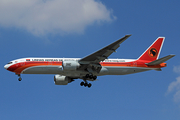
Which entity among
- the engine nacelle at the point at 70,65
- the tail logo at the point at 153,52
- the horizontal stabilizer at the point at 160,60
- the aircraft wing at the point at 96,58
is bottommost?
the engine nacelle at the point at 70,65

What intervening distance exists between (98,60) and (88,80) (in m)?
7.07

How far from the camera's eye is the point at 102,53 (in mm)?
39062

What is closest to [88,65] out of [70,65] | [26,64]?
[70,65]

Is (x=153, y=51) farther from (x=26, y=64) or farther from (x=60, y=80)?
(x=26, y=64)

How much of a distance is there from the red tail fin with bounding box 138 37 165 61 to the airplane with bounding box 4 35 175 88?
1.08 ft

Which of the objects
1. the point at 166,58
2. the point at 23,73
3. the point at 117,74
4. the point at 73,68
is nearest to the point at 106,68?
the point at 117,74

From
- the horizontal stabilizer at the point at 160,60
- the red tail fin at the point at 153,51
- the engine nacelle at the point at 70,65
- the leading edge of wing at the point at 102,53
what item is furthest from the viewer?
the red tail fin at the point at 153,51

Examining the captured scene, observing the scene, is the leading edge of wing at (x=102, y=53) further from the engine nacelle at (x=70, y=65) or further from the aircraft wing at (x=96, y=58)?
the engine nacelle at (x=70, y=65)

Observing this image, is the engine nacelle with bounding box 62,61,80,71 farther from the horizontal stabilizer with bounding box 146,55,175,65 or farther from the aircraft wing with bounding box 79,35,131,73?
the horizontal stabilizer with bounding box 146,55,175,65

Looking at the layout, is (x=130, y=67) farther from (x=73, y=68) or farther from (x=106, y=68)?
(x=73, y=68)

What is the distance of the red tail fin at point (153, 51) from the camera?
4725 cm

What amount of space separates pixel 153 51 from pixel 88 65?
13.2 metres

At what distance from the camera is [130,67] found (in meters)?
44.6

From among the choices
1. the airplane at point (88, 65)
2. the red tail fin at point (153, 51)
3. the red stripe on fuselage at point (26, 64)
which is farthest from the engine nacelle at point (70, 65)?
the red tail fin at point (153, 51)
